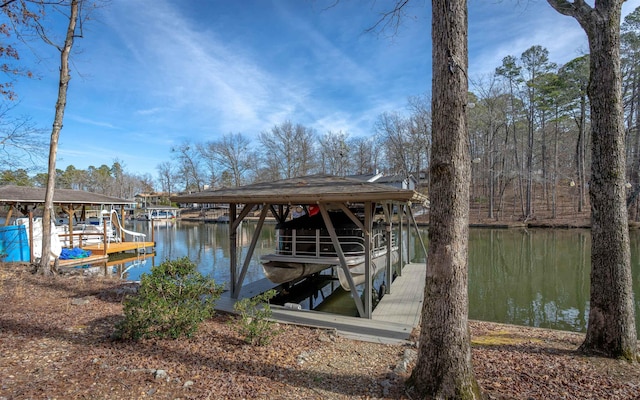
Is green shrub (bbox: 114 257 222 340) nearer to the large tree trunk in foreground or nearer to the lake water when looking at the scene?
the lake water

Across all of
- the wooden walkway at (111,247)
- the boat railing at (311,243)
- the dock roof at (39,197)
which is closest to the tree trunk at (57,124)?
the dock roof at (39,197)

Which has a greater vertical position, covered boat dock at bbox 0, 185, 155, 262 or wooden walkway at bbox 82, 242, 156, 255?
covered boat dock at bbox 0, 185, 155, 262

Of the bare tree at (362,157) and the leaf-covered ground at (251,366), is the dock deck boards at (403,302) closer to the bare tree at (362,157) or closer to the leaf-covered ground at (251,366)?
the leaf-covered ground at (251,366)

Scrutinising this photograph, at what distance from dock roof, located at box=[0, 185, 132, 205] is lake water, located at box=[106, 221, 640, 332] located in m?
3.93

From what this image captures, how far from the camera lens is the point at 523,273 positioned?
11938 mm

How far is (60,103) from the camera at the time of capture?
826 cm

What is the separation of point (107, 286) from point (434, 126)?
27.4 ft

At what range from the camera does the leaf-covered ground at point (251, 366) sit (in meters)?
3.09

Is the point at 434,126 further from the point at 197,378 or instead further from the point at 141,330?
the point at 141,330

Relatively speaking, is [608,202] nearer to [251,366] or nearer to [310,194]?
[310,194]

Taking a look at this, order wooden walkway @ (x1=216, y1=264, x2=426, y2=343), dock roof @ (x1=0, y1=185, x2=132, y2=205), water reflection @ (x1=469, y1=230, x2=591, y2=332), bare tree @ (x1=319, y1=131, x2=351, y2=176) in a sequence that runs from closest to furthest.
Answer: wooden walkway @ (x1=216, y1=264, x2=426, y2=343) < water reflection @ (x1=469, y1=230, x2=591, y2=332) < dock roof @ (x1=0, y1=185, x2=132, y2=205) < bare tree @ (x1=319, y1=131, x2=351, y2=176)

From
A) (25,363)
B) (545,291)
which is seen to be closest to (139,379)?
(25,363)

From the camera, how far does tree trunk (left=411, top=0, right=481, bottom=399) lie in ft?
9.52

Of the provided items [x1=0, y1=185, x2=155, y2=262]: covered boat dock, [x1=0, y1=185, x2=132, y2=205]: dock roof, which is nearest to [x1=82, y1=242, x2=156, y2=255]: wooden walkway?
[x1=0, y1=185, x2=155, y2=262]: covered boat dock
